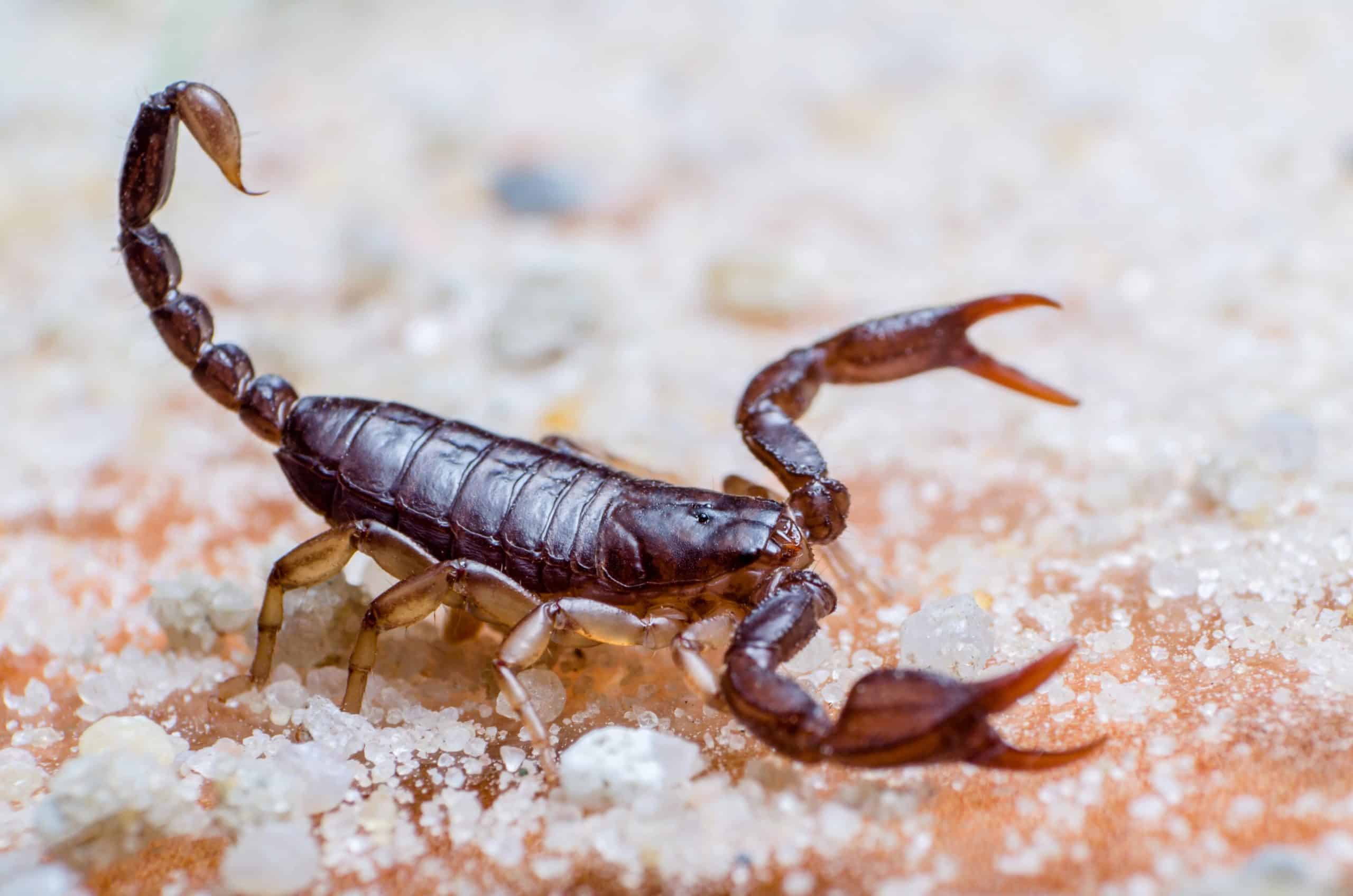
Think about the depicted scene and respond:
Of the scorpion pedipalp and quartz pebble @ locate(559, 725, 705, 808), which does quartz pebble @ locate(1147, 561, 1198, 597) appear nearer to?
quartz pebble @ locate(559, 725, 705, 808)

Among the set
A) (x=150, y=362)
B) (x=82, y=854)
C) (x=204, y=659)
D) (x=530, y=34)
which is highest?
(x=530, y=34)

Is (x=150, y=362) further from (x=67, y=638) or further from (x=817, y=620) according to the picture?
(x=817, y=620)

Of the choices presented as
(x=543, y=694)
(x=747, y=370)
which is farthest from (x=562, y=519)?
(x=747, y=370)

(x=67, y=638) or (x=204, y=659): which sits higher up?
(x=67, y=638)

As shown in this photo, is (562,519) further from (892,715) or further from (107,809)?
(107,809)

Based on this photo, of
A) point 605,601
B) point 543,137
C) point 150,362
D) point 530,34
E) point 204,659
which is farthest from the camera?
point 530,34

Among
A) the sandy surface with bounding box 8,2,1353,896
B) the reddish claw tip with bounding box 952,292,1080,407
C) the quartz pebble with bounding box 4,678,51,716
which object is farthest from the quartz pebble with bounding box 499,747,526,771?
the reddish claw tip with bounding box 952,292,1080,407

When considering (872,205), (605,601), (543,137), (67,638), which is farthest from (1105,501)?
(543,137)
